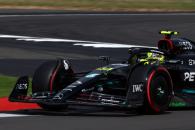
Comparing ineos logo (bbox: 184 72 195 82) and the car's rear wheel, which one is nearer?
the car's rear wheel

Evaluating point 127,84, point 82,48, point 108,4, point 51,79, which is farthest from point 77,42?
point 108,4

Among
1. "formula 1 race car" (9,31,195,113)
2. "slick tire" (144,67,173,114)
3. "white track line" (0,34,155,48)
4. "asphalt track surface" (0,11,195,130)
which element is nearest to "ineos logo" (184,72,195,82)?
"formula 1 race car" (9,31,195,113)

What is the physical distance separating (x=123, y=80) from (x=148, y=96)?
26.9 inches

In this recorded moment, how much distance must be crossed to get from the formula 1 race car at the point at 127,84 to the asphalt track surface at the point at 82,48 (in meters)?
0.24

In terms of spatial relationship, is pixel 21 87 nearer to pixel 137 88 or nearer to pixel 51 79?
pixel 51 79

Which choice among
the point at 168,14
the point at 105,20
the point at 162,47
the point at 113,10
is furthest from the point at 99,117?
the point at 113,10

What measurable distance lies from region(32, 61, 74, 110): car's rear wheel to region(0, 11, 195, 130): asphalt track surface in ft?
1.16

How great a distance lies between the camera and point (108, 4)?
46781 millimetres

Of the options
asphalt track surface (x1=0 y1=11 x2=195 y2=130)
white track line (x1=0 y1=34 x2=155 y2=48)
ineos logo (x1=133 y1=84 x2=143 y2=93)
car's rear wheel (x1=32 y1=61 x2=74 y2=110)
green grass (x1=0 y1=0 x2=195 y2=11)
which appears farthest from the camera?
green grass (x1=0 y1=0 x2=195 y2=11)

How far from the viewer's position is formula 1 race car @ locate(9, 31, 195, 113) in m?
10.8

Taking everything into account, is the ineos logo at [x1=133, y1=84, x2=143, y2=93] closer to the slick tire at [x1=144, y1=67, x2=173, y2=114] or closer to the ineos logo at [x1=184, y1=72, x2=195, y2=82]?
the slick tire at [x1=144, y1=67, x2=173, y2=114]

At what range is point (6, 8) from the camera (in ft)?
144

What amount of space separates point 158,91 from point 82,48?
12739 mm

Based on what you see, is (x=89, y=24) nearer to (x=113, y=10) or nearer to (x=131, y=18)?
(x=131, y=18)
